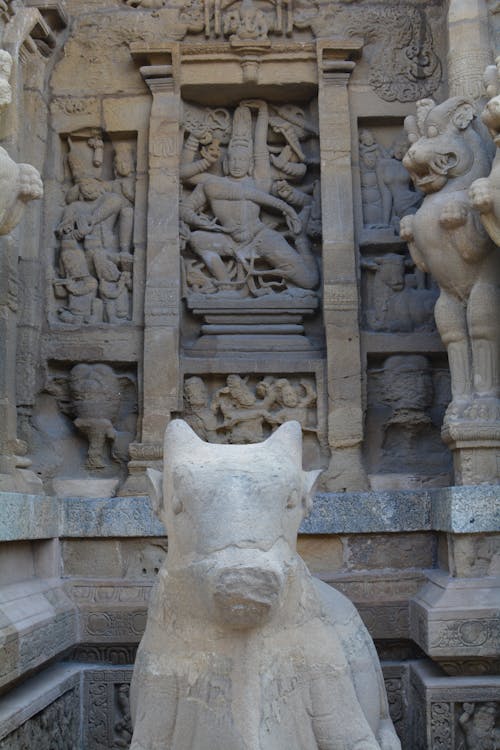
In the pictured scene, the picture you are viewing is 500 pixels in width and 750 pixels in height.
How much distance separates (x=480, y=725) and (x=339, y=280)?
332 centimetres

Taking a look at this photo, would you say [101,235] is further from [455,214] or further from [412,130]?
[455,214]

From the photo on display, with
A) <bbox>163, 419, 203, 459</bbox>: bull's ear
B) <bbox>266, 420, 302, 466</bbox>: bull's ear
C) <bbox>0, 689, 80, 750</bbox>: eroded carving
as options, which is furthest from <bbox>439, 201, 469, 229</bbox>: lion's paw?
<bbox>0, 689, 80, 750</bbox>: eroded carving

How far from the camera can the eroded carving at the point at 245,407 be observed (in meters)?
6.84

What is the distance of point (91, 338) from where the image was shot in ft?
23.1

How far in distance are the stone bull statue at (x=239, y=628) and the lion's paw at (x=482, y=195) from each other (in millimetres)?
2547

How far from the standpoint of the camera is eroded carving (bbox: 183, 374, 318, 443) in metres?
6.84

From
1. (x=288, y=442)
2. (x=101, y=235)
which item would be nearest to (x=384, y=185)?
(x=101, y=235)

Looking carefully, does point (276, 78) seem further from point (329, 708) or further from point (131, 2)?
point (329, 708)

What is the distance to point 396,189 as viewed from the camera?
733cm

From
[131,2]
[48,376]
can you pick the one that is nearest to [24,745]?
[48,376]

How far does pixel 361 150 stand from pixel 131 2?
2.28m

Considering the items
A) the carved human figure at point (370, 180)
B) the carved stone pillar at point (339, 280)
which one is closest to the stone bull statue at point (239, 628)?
the carved stone pillar at point (339, 280)

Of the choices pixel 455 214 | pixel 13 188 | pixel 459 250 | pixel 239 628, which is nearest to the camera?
pixel 239 628

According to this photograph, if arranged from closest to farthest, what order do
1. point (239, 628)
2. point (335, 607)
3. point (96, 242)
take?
point (239, 628) → point (335, 607) → point (96, 242)
